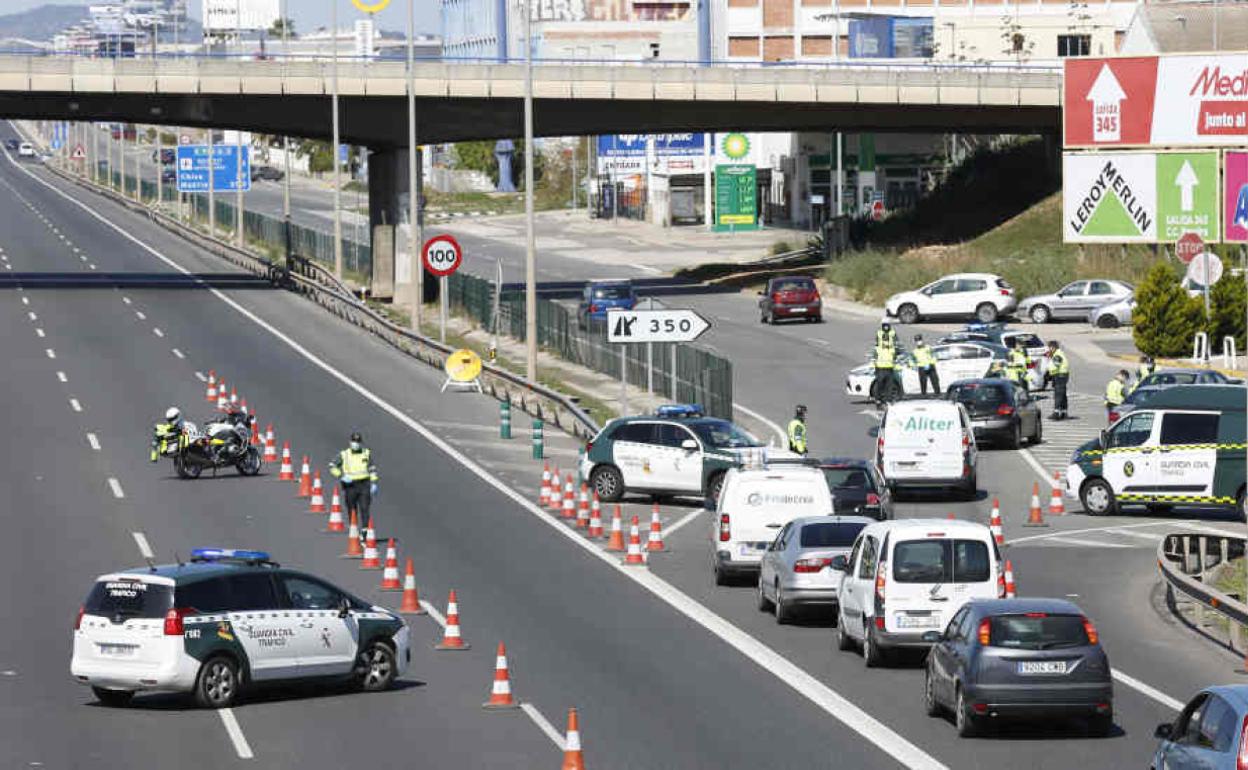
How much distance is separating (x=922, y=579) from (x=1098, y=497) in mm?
15585

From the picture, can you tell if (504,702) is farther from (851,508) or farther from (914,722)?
(851,508)

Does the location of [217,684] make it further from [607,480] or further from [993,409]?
[993,409]

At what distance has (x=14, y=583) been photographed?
1178 inches

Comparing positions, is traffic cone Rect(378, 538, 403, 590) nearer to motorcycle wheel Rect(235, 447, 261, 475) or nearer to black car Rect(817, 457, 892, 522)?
black car Rect(817, 457, 892, 522)

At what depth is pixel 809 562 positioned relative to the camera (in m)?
26.8

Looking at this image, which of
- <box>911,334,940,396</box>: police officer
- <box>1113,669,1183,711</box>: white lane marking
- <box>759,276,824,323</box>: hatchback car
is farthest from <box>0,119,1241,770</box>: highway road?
<box>759,276,824,323</box>: hatchback car

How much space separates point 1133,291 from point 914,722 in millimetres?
53626

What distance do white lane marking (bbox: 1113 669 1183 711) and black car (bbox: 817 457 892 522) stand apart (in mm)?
9536

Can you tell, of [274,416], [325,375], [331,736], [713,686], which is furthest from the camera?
[325,375]

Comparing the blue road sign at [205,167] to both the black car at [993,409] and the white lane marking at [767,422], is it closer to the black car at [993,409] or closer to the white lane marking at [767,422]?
the white lane marking at [767,422]

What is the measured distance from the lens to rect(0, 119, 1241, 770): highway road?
19922 millimetres

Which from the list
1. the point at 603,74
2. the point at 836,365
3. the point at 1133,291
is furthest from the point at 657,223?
the point at 836,365

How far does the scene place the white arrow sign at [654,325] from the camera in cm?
4356

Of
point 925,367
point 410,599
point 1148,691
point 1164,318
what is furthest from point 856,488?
point 1164,318
